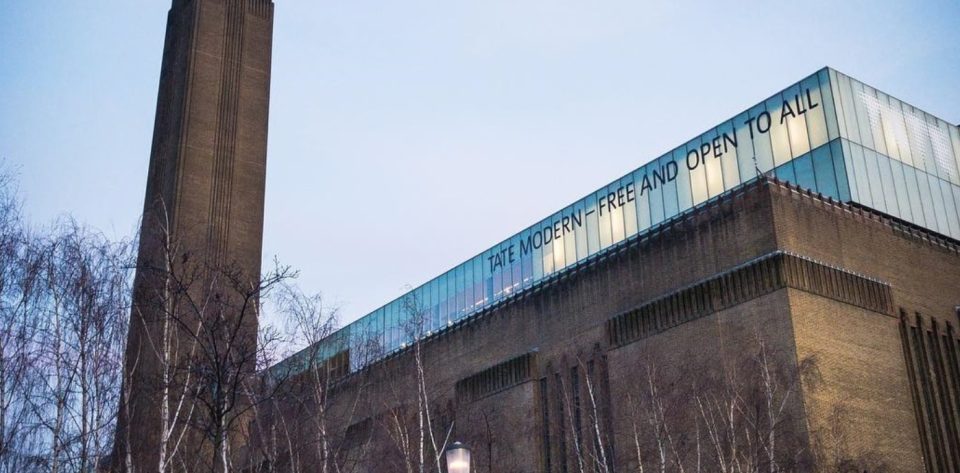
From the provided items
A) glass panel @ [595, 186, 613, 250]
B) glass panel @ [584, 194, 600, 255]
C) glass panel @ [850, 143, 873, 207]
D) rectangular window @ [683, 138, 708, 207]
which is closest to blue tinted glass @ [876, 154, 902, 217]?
glass panel @ [850, 143, 873, 207]

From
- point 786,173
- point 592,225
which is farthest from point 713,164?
point 592,225

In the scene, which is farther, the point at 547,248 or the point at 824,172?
the point at 547,248

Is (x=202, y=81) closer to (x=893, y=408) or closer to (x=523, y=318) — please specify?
(x=523, y=318)

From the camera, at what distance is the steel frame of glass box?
3806 cm

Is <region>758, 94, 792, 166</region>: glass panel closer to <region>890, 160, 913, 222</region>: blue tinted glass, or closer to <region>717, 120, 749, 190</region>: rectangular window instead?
<region>717, 120, 749, 190</region>: rectangular window

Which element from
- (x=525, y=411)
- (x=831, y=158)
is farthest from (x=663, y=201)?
(x=525, y=411)

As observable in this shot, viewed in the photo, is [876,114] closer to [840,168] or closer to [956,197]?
[840,168]

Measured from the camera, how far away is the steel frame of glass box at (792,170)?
38062mm

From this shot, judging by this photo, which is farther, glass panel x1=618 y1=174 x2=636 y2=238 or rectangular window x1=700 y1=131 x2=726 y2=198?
glass panel x1=618 y1=174 x2=636 y2=238

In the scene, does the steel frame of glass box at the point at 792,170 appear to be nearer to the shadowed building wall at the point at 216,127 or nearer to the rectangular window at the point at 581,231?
the rectangular window at the point at 581,231

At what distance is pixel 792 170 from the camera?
38.8 meters

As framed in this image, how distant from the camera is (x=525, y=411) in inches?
1635

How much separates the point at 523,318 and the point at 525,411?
4.53 meters

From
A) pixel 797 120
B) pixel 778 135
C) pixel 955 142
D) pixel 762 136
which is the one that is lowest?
pixel 778 135
